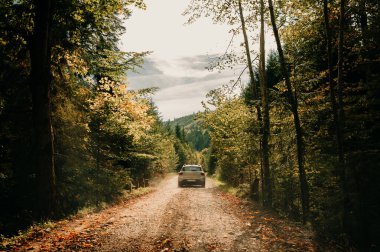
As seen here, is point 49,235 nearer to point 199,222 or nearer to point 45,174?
point 45,174

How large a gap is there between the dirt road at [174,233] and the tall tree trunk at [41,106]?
3.81 feet

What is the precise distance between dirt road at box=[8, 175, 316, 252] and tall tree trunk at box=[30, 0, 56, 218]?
45.7 inches

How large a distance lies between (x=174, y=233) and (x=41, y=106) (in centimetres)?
537

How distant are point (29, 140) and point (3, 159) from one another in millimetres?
971

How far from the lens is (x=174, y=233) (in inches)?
303

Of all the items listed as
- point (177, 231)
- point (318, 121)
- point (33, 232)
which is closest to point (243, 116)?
point (318, 121)

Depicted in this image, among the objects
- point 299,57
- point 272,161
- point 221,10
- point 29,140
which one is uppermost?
point 221,10

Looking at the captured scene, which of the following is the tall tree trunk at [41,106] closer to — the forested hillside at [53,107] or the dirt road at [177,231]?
the forested hillside at [53,107]

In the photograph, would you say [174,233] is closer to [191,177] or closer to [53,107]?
[53,107]

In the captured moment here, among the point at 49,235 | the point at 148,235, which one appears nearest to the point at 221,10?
the point at 148,235

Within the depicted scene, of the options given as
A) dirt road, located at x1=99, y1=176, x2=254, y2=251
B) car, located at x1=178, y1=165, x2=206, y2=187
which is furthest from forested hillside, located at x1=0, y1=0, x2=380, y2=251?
car, located at x1=178, y1=165, x2=206, y2=187

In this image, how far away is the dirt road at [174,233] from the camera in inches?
258

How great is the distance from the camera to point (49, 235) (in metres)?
7.47

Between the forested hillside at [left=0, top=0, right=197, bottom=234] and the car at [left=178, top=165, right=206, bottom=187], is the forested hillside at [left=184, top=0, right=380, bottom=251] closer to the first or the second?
the forested hillside at [left=0, top=0, right=197, bottom=234]
